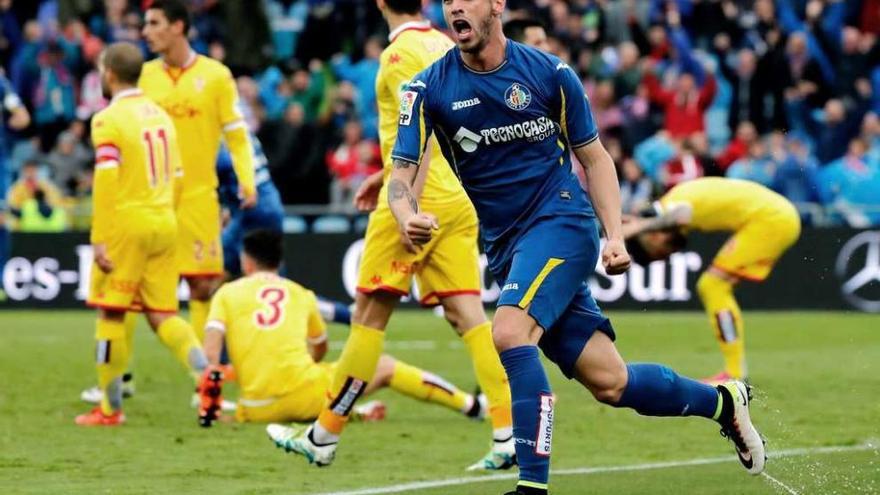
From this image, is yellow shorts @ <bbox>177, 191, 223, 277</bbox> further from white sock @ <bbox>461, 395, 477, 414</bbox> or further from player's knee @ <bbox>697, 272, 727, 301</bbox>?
player's knee @ <bbox>697, 272, 727, 301</bbox>

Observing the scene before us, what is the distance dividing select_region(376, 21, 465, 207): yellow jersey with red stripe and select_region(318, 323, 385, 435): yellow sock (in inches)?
27.8

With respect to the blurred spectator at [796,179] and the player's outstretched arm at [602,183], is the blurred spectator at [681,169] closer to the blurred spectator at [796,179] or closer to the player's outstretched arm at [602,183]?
the blurred spectator at [796,179]

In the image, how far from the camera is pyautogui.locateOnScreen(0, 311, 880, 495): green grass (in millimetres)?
8867

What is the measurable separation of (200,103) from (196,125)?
17 cm

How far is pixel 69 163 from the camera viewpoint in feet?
78.2

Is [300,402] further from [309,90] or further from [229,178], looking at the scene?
[309,90]

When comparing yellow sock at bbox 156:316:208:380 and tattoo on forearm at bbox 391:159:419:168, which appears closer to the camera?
tattoo on forearm at bbox 391:159:419:168

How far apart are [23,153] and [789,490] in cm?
1784

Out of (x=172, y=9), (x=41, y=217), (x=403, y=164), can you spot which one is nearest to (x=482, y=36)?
(x=403, y=164)

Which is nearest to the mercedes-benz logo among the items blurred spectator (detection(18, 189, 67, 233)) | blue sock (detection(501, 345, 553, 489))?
blurred spectator (detection(18, 189, 67, 233))

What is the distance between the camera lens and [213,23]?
86.3ft

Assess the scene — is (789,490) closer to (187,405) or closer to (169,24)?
(187,405)

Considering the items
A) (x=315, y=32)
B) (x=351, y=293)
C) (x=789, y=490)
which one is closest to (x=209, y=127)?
(x=789, y=490)

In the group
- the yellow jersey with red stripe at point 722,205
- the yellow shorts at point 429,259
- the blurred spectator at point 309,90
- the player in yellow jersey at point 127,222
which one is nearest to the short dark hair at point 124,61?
the player in yellow jersey at point 127,222
